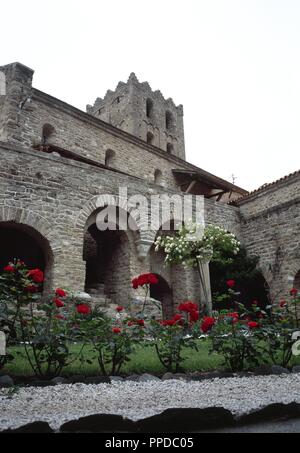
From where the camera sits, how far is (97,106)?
29.8m

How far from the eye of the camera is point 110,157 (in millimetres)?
17891

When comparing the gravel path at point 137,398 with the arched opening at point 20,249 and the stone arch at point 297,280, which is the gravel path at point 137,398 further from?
the stone arch at point 297,280

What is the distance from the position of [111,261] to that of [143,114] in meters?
18.3

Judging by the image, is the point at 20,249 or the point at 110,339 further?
the point at 20,249

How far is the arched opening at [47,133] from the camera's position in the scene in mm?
15281

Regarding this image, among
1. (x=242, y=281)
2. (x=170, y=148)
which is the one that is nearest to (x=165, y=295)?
(x=242, y=281)

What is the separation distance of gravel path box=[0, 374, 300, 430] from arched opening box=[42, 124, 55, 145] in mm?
13510

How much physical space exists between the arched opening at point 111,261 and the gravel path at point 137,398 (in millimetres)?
6946

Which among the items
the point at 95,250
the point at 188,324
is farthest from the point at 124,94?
the point at 188,324

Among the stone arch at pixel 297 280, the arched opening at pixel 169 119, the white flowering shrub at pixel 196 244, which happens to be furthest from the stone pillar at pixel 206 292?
the arched opening at pixel 169 119

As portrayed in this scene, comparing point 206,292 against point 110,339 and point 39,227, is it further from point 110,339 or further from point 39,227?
point 110,339

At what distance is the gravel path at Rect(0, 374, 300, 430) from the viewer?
2.40 m

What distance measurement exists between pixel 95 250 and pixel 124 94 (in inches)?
730
